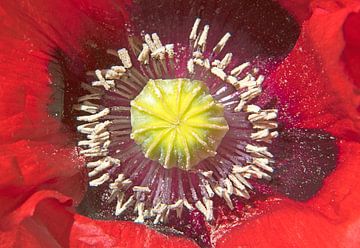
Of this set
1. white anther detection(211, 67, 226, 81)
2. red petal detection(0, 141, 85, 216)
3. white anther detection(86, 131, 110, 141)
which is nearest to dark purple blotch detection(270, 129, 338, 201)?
white anther detection(211, 67, 226, 81)

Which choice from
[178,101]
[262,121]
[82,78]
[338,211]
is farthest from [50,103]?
[338,211]

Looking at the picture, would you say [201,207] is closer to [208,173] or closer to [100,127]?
[208,173]

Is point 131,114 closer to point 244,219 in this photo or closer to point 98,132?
point 98,132

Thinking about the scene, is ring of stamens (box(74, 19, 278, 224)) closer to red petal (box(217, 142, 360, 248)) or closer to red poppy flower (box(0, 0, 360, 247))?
red poppy flower (box(0, 0, 360, 247))

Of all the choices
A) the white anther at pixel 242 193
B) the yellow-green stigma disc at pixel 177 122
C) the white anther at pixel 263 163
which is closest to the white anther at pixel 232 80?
the yellow-green stigma disc at pixel 177 122

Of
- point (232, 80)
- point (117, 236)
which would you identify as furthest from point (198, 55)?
point (117, 236)

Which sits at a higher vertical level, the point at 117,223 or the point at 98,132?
the point at 98,132
